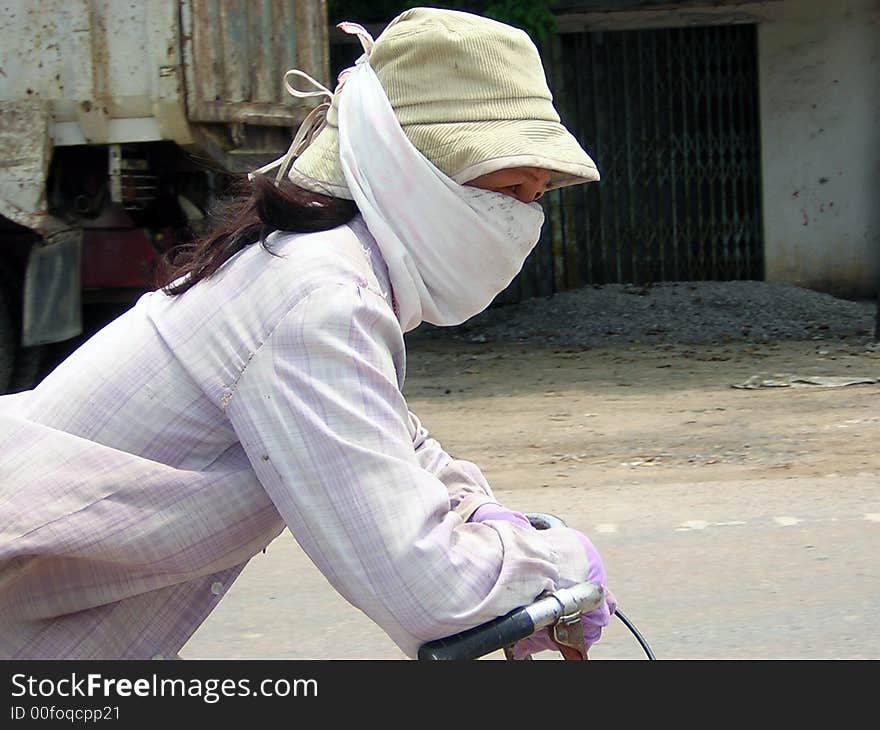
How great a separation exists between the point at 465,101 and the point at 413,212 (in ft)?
0.50

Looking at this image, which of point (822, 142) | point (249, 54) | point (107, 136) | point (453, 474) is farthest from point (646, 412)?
point (822, 142)

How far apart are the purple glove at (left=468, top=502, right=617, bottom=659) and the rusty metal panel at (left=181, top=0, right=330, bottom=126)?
5.31 metres

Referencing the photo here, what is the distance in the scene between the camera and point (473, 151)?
1.64m

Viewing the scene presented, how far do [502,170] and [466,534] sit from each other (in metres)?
0.47

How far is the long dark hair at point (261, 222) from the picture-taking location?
169 centimetres

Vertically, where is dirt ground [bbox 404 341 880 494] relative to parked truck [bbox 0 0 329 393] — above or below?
below

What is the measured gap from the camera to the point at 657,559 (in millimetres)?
4438

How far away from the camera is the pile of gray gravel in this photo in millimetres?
9797

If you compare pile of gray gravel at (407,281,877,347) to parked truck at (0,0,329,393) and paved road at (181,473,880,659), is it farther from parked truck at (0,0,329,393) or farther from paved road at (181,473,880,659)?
paved road at (181,473,880,659)

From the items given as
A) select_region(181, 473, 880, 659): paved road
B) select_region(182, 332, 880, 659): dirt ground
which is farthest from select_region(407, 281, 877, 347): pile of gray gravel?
select_region(181, 473, 880, 659): paved road

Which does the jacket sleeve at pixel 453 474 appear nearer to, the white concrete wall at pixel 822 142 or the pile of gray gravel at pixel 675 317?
the pile of gray gravel at pixel 675 317

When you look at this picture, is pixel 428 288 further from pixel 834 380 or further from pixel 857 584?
pixel 834 380

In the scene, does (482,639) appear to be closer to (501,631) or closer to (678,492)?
(501,631)

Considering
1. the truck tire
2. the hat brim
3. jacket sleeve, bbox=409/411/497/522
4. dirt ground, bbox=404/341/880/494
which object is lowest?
dirt ground, bbox=404/341/880/494
